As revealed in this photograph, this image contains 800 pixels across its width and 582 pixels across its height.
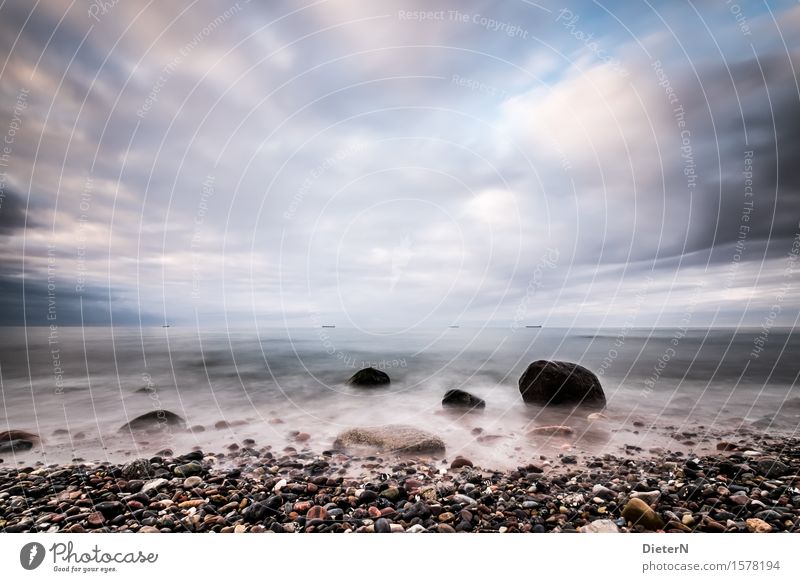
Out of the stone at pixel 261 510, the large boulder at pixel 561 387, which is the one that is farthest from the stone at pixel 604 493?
the large boulder at pixel 561 387

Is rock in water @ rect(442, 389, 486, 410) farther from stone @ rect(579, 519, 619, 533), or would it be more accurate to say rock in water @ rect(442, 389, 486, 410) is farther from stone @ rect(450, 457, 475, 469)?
stone @ rect(579, 519, 619, 533)

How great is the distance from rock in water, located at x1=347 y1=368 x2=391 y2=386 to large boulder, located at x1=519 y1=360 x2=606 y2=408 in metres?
5.94

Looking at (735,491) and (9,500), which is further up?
(9,500)

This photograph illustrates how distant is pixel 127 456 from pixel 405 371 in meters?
13.9

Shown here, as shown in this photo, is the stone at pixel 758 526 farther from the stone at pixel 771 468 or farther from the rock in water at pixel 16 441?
the rock in water at pixel 16 441

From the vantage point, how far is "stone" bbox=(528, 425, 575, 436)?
962cm

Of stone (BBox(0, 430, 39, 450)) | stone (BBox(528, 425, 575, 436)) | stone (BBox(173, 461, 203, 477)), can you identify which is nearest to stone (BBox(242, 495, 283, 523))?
stone (BBox(173, 461, 203, 477))

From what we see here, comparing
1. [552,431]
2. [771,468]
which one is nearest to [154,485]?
[552,431]

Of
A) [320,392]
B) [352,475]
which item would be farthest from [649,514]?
[320,392]

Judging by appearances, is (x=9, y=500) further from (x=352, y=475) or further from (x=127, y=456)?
(x=352, y=475)

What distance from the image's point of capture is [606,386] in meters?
16.5

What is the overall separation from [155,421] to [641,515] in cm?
1152

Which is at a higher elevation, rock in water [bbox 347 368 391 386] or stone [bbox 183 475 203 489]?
stone [bbox 183 475 203 489]

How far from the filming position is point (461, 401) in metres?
12.9
